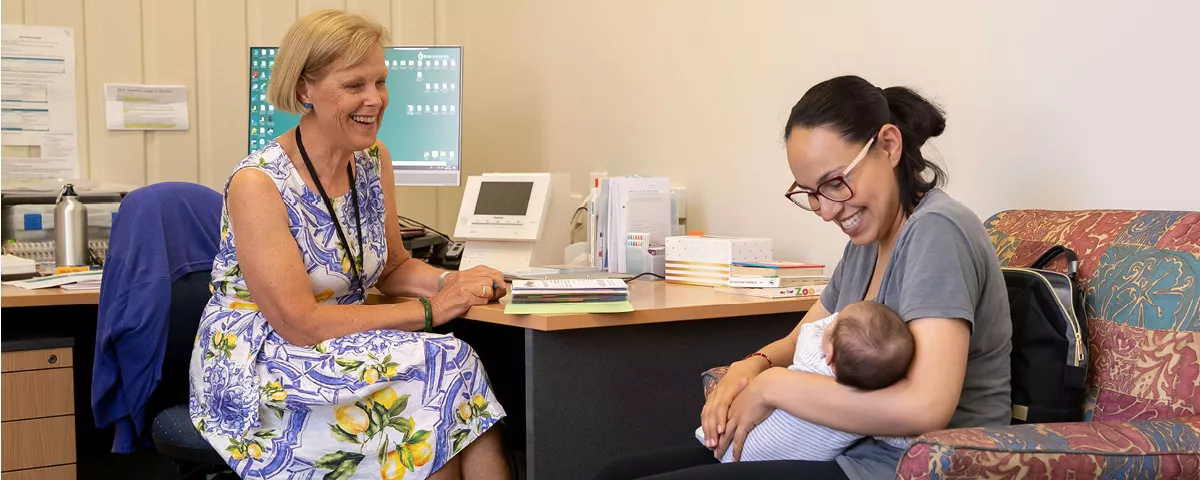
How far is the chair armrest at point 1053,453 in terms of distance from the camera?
1.26 meters

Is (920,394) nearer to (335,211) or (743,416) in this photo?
(743,416)

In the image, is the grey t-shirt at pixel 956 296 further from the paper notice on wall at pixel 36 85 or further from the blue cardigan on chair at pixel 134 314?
the paper notice on wall at pixel 36 85

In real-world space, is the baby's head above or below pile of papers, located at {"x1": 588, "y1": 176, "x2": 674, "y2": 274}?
below

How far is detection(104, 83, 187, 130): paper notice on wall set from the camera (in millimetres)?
3314

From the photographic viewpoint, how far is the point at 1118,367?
5.15ft

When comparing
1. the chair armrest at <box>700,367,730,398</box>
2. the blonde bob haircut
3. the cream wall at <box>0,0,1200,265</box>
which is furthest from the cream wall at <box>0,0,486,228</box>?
the chair armrest at <box>700,367,730,398</box>

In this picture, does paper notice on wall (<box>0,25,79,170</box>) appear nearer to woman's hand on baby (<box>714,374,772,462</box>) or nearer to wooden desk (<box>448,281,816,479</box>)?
wooden desk (<box>448,281,816,479</box>)

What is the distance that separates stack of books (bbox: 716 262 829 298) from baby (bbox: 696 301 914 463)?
2.24 feet

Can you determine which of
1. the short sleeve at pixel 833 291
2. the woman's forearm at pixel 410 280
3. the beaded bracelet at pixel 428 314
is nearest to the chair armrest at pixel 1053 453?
the short sleeve at pixel 833 291

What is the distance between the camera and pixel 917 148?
5.12 ft

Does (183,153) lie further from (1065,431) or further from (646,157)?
(1065,431)

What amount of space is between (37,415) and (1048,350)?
2.08 meters

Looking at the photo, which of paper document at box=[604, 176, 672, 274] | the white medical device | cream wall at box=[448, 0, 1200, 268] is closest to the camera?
cream wall at box=[448, 0, 1200, 268]

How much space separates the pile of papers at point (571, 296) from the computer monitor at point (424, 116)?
4.02ft
